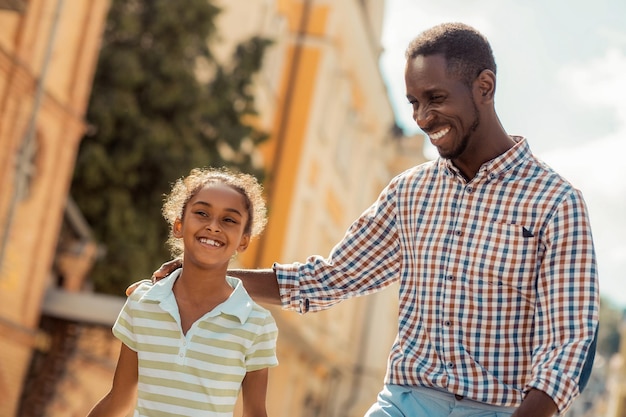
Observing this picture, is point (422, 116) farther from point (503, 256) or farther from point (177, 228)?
point (177, 228)

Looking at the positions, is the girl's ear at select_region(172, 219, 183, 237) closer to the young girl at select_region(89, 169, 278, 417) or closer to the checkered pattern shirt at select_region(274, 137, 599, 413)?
the young girl at select_region(89, 169, 278, 417)

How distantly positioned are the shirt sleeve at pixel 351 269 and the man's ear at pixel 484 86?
0.59 m

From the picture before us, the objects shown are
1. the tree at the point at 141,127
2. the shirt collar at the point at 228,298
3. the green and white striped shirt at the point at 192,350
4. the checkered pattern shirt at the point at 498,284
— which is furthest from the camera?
the tree at the point at 141,127

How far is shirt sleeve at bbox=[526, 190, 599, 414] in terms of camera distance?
11.3 ft

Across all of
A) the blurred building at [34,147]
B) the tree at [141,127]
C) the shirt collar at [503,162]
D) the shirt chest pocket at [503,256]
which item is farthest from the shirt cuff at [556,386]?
the tree at [141,127]

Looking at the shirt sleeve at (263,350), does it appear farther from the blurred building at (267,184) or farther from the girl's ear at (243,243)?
the blurred building at (267,184)

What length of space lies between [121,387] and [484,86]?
4.81 ft

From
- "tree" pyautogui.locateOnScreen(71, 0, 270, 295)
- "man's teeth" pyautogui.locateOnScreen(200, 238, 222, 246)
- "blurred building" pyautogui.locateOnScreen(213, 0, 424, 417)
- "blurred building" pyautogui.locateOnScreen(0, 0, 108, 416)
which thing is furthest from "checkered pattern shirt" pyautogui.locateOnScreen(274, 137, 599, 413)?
"blurred building" pyautogui.locateOnScreen(213, 0, 424, 417)

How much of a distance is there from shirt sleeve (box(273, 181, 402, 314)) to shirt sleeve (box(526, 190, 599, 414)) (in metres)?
0.77

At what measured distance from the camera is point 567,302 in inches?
140

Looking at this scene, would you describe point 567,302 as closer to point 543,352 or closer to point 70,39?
point 543,352

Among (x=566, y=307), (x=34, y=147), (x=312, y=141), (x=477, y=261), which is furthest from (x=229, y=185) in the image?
(x=312, y=141)

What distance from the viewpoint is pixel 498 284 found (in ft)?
12.4

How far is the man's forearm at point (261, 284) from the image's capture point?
4348 mm
